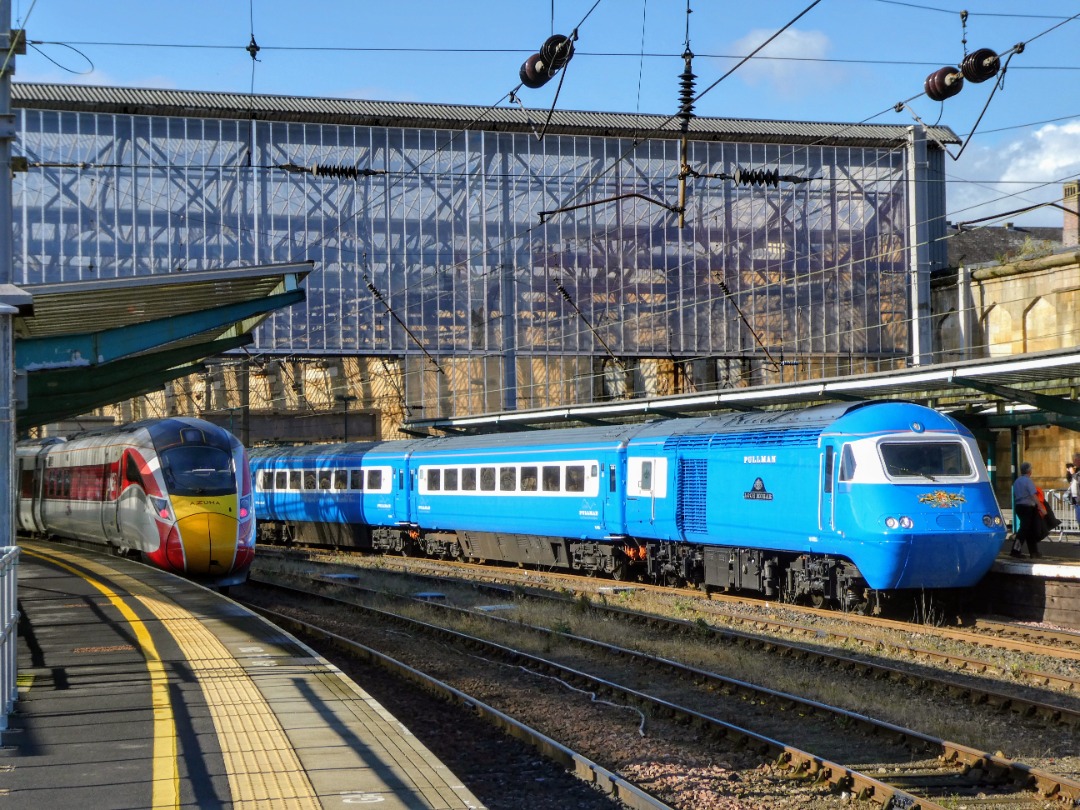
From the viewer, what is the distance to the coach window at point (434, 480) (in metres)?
30.9

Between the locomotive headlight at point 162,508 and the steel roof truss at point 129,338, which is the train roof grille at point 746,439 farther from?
the locomotive headlight at point 162,508

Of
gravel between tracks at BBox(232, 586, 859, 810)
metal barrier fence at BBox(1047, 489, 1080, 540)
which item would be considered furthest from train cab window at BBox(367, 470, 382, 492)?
gravel between tracks at BBox(232, 586, 859, 810)

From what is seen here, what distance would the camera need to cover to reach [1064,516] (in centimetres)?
2941

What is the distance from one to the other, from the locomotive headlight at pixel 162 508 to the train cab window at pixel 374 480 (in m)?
11.5

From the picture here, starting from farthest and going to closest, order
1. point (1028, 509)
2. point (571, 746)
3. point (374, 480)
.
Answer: point (374, 480), point (1028, 509), point (571, 746)

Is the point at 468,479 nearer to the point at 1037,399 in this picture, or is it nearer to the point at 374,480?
the point at 374,480

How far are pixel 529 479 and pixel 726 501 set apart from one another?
24.1 ft

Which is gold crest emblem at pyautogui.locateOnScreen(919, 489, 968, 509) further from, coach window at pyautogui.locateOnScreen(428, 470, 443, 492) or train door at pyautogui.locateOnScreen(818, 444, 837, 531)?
coach window at pyautogui.locateOnScreen(428, 470, 443, 492)

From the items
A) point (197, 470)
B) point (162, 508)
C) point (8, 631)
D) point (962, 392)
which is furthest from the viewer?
point (197, 470)

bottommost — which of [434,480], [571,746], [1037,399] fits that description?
[571,746]

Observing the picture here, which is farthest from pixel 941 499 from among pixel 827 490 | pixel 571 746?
pixel 571 746

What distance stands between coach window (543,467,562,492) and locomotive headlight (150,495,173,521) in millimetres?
7750

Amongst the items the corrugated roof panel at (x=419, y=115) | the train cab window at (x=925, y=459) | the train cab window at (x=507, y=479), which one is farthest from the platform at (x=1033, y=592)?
the corrugated roof panel at (x=419, y=115)

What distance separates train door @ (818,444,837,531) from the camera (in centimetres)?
1750
